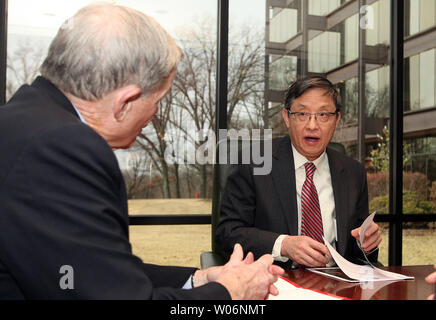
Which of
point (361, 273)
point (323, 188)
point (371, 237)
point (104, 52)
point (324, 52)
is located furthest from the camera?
point (324, 52)

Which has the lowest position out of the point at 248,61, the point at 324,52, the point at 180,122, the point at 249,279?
the point at 249,279

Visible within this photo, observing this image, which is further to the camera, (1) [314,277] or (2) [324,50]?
(2) [324,50]

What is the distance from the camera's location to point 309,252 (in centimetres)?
175

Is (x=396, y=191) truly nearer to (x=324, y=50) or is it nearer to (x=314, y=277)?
(x=324, y=50)

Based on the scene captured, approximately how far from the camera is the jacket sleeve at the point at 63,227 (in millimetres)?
834

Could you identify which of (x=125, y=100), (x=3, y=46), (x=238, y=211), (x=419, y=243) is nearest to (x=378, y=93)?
(x=419, y=243)

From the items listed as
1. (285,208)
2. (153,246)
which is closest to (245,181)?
(285,208)

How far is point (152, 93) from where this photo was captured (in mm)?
1157

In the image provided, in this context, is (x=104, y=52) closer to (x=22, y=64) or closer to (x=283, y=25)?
(x=22, y=64)

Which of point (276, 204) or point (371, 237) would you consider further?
point (276, 204)

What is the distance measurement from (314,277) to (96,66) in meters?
1.08

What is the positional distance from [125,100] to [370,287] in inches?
39.8

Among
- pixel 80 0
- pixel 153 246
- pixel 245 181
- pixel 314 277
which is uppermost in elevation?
pixel 80 0

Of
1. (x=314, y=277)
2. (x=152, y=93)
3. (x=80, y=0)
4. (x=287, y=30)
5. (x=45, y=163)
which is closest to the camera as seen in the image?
(x=45, y=163)
